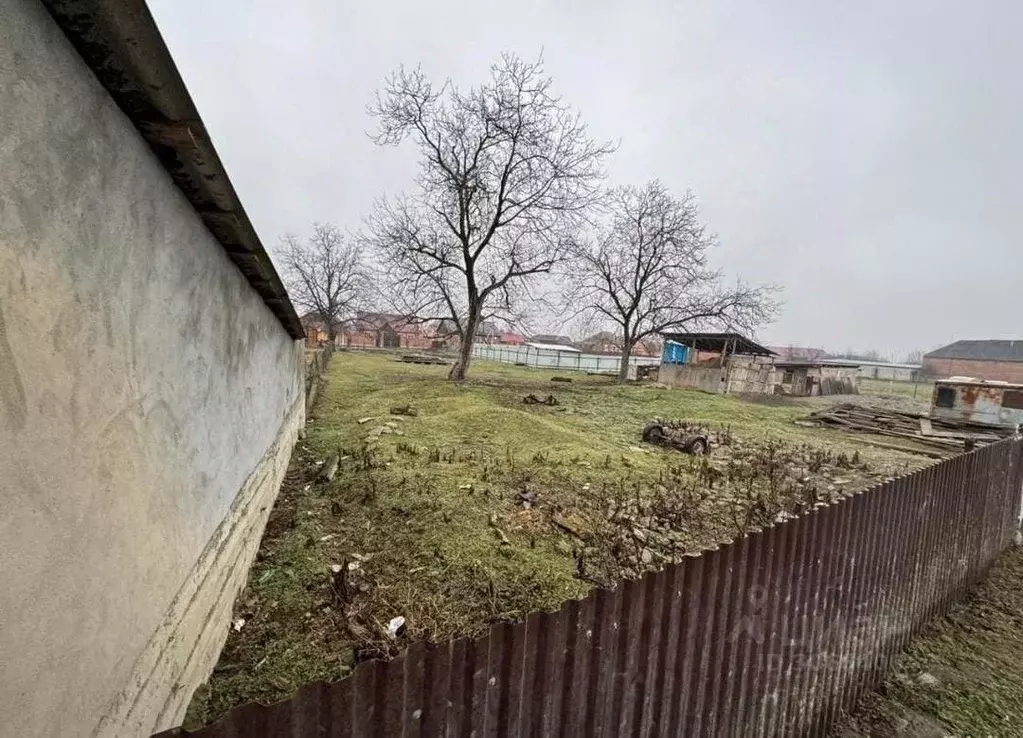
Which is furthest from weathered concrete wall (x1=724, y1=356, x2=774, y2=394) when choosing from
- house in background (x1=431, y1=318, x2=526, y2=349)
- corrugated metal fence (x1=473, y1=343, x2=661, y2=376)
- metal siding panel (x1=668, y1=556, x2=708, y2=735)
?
metal siding panel (x1=668, y1=556, x2=708, y2=735)

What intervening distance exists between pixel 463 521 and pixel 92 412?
351 cm

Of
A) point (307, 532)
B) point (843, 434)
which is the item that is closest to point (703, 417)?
point (843, 434)

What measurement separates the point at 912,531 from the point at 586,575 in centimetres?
245

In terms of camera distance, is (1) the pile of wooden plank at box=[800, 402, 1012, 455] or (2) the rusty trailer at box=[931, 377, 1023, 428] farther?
(2) the rusty trailer at box=[931, 377, 1023, 428]

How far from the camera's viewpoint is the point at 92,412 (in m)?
1.62

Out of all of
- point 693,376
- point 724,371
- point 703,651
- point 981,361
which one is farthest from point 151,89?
point 981,361

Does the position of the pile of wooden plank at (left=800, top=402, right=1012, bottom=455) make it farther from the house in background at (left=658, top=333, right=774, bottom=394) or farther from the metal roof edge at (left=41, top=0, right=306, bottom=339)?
the metal roof edge at (left=41, top=0, right=306, bottom=339)

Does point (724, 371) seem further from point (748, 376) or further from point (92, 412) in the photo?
point (92, 412)

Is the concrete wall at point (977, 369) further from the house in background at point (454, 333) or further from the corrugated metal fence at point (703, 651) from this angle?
the corrugated metal fence at point (703, 651)

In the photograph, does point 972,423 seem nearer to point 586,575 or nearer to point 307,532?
point 586,575

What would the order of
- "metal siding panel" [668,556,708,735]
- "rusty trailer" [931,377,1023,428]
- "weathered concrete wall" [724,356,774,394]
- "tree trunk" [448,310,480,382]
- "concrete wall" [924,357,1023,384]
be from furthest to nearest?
"concrete wall" [924,357,1023,384], "weathered concrete wall" [724,356,774,394], "tree trunk" [448,310,480,382], "rusty trailer" [931,377,1023,428], "metal siding panel" [668,556,708,735]

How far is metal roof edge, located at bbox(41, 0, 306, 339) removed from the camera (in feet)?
4.69

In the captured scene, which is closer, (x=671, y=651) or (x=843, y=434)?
(x=671, y=651)

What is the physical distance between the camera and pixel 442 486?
5621 millimetres
